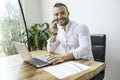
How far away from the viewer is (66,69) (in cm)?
118

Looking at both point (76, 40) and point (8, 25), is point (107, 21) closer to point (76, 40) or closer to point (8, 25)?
point (76, 40)

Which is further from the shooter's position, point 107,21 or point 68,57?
point 107,21

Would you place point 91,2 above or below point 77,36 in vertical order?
above

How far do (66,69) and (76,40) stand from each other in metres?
0.63

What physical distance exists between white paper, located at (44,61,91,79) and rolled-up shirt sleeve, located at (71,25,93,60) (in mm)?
190

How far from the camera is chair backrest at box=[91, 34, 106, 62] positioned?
1882 mm

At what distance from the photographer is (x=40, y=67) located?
1282mm

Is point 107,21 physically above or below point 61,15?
below

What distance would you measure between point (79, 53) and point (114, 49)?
3.00 feet

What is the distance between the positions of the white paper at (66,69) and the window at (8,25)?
Result: 1923 mm

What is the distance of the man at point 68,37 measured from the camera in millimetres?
1471

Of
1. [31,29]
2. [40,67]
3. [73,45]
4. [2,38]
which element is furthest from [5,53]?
[40,67]

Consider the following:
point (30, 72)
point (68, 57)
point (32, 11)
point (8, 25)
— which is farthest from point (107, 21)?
point (8, 25)

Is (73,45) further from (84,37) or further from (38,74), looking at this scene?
(38,74)
